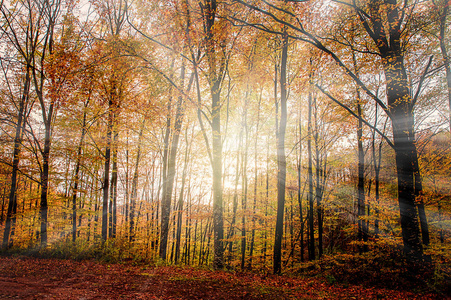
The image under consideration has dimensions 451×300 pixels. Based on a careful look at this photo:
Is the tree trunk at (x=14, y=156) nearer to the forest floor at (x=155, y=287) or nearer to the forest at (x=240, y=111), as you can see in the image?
the forest at (x=240, y=111)

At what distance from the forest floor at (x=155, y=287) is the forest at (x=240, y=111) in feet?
5.17

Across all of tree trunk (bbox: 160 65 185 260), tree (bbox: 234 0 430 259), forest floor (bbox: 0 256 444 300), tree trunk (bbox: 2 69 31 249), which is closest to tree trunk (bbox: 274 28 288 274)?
forest floor (bbox: 0 256 444 300)

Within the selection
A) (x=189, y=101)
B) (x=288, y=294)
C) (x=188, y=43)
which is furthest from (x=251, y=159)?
(x=288, y=294)

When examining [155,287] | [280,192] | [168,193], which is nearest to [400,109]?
[280,192]

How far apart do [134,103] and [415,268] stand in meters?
12.9

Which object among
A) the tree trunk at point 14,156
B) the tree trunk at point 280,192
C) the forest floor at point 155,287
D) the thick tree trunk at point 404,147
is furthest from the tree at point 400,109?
the tree trunk at point 14,156

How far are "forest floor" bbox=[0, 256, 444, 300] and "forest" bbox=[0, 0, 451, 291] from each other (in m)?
1.58

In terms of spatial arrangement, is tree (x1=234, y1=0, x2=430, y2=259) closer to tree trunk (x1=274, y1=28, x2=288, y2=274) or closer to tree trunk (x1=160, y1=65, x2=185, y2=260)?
tree trunk (x1=274, y1=28, x2=288, y2=274)

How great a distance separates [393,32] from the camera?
596 cm

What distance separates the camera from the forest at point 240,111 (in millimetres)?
6113

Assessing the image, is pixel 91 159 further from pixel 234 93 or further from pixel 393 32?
pixel 393 32

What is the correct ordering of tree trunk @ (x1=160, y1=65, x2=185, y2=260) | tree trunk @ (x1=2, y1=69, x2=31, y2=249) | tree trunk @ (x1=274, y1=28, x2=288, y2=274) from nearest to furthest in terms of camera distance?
tree trunk @ (x1=274, y1=28, x2=288, y2=274) < tree trunk @ (x1=160, y1=65, x2=185, y2=260) < tree trunk @ (x1=2, y1=69, x2=31, y2=249)

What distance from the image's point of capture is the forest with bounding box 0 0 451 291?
611cm

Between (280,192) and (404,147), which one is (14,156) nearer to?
(280,192)
